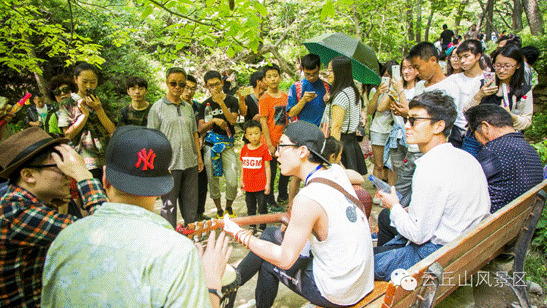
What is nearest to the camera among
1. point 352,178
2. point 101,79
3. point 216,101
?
point 352,178

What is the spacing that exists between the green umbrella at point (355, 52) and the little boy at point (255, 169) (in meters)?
1.51

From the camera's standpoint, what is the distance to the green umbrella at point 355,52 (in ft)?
14.5

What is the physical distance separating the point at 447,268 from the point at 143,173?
1799 millimetres

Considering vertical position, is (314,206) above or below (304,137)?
below

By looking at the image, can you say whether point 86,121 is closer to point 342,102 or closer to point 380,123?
point 342,102

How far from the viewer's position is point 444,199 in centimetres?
215

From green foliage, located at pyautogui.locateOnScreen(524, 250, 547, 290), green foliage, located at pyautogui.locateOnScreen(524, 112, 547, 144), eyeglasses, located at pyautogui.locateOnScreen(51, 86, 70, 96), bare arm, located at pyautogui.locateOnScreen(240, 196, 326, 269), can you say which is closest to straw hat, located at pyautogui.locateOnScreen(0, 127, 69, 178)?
bare arm, located at pyautogui.locateOnScreen(240, 196, 326, 269)

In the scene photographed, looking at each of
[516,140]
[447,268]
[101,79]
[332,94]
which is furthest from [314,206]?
[101,79]

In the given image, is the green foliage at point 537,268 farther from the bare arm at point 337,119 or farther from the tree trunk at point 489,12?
the tree trunk at point 489,12

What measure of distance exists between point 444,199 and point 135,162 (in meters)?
1.91

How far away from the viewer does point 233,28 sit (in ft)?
11.1

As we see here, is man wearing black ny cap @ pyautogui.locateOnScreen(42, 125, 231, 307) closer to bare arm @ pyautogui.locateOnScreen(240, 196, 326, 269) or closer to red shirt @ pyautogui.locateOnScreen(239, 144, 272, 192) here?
bare arm @ pyautogui.locateOnScreen(240, 196, 326, 269)

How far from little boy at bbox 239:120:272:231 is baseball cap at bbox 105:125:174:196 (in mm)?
2922

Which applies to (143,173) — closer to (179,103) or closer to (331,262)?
(331,262)
